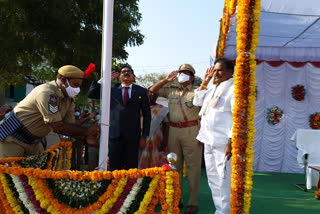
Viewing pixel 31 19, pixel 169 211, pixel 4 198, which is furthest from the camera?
pixel 31 19

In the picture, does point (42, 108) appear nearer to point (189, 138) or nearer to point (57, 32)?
point (189, 138)

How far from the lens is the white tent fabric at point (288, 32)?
4748 millimetres

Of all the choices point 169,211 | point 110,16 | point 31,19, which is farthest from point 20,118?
point 31,19

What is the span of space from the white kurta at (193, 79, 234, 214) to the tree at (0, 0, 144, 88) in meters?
6.17

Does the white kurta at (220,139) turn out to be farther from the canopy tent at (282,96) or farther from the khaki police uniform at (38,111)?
the canopy tent at (282,96)

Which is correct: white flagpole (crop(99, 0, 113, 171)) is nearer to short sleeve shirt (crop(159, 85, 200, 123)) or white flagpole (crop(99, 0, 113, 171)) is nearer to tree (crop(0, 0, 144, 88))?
short sleeve shirt (crop(159, 85, 200, 123))

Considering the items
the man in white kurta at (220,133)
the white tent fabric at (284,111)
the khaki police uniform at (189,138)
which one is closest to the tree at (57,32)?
the white tent fabric at (284,111)

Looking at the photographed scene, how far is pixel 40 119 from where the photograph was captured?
287 centimetres

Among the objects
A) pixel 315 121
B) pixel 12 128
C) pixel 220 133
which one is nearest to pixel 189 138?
pixel 220 133

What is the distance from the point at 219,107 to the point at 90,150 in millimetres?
3451

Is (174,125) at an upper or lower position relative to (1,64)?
lower

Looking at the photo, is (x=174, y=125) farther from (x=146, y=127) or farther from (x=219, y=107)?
(x=219, y=107)

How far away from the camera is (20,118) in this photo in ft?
9.31

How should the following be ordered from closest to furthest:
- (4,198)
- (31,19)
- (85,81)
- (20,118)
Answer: (4,198), (20,118), (31,19), (85,81)
